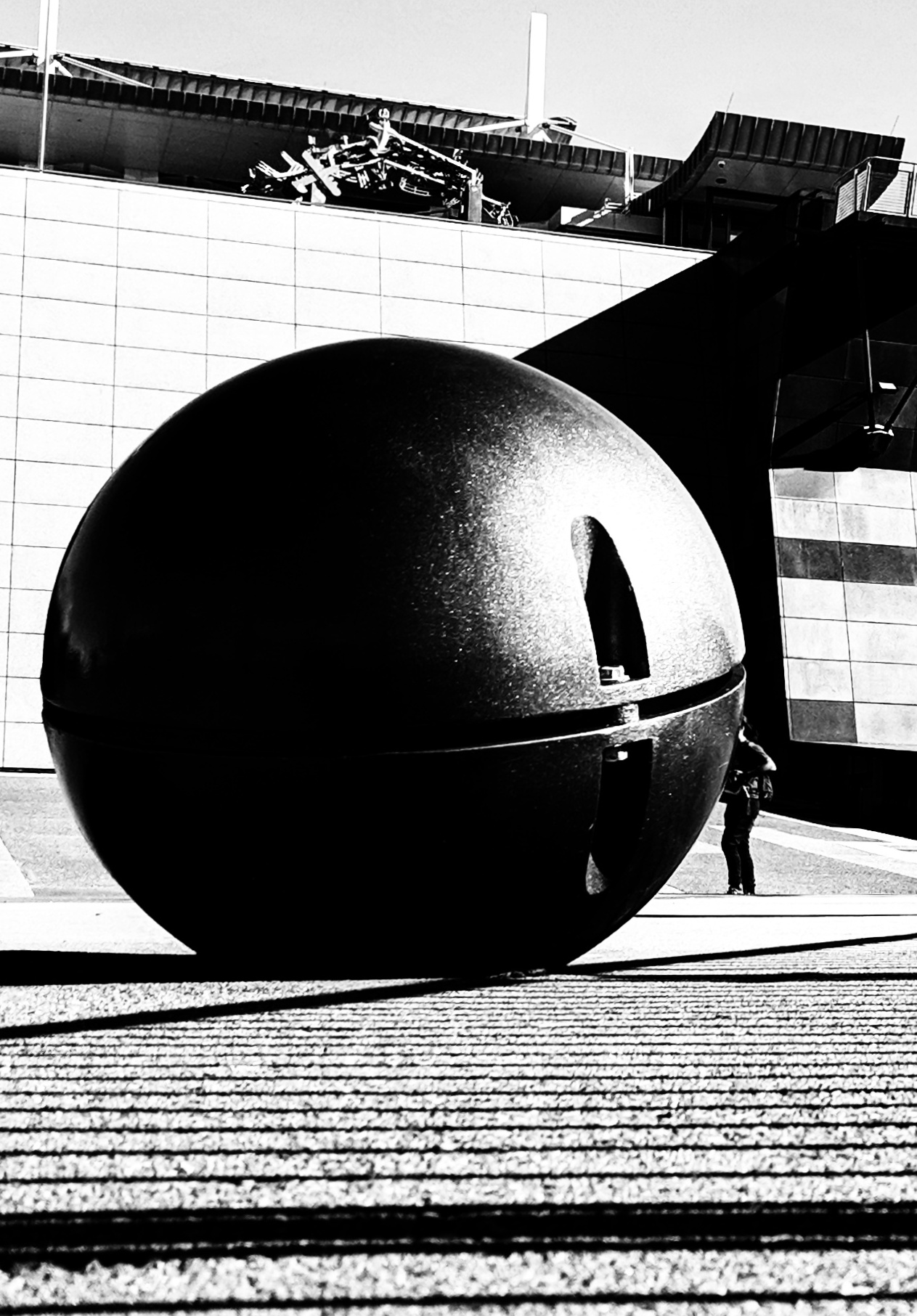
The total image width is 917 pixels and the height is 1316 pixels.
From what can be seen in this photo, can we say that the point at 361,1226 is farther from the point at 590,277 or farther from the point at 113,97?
the point at 113,97

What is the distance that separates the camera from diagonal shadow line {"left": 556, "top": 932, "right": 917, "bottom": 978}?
564 cm

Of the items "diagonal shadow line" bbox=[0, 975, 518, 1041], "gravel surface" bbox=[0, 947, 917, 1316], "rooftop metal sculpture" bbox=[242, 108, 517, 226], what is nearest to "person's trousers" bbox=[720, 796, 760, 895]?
"diagonal shadow line" bbox=[0, 975, 518, 1041]

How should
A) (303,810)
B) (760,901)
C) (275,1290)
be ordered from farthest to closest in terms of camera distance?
(760,901)
(303,810)
(275,1290)

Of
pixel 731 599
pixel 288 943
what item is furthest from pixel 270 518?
pixel 731 599

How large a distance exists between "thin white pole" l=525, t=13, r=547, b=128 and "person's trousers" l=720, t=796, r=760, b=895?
44.6 meters

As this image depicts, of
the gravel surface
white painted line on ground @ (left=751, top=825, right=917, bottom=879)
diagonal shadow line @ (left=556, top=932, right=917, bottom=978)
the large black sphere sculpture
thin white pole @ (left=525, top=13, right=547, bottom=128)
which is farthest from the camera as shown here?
thin white pole @ (left=525, top=13, right=547, bottom=128)

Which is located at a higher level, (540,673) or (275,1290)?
(540,673)

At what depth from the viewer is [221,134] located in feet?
131

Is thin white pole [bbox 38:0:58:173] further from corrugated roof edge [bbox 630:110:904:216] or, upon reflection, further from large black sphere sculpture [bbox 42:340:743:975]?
large black sphere sculpture [bbox 42:340:743:975]

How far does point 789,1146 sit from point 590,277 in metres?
29.1

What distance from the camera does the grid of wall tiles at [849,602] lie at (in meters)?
27.3

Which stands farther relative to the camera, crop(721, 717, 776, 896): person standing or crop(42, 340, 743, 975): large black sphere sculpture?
crop(721, 717, 776, 896): person standing

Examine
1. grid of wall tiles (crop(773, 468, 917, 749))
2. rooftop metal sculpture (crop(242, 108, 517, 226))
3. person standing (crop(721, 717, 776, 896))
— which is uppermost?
rooftop metal sculpture (crop(242, 108, 517, 226))

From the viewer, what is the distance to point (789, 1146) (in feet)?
8.34
